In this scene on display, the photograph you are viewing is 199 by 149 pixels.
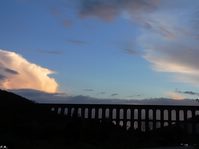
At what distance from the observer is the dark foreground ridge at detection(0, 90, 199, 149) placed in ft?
120

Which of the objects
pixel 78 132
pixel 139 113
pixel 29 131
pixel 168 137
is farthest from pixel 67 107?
pixel 78 132

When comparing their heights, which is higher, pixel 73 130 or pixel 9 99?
pixel 9 99

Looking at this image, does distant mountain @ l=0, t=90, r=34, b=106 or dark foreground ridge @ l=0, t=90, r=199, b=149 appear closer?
dark foreground ridge @ l=0, t=90, r=199, b=149

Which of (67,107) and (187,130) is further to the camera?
(67,107)

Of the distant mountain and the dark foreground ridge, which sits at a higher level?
the distant mountain

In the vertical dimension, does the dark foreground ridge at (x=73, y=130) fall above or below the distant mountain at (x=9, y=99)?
below

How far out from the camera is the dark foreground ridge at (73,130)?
120 ft

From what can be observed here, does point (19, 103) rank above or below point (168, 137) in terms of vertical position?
above

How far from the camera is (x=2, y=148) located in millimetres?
23344

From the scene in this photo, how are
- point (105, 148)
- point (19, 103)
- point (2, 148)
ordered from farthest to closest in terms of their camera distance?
1. point (19, 103)
2. point (105, 148)
3. point (2, 148)

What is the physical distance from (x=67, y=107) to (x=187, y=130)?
3085 centimetres

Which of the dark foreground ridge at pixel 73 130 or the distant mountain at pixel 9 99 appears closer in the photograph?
the dark foreground ridge at pixel 73 130

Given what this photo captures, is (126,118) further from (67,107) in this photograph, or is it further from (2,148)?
(2,148)

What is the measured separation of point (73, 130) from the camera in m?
46.2
